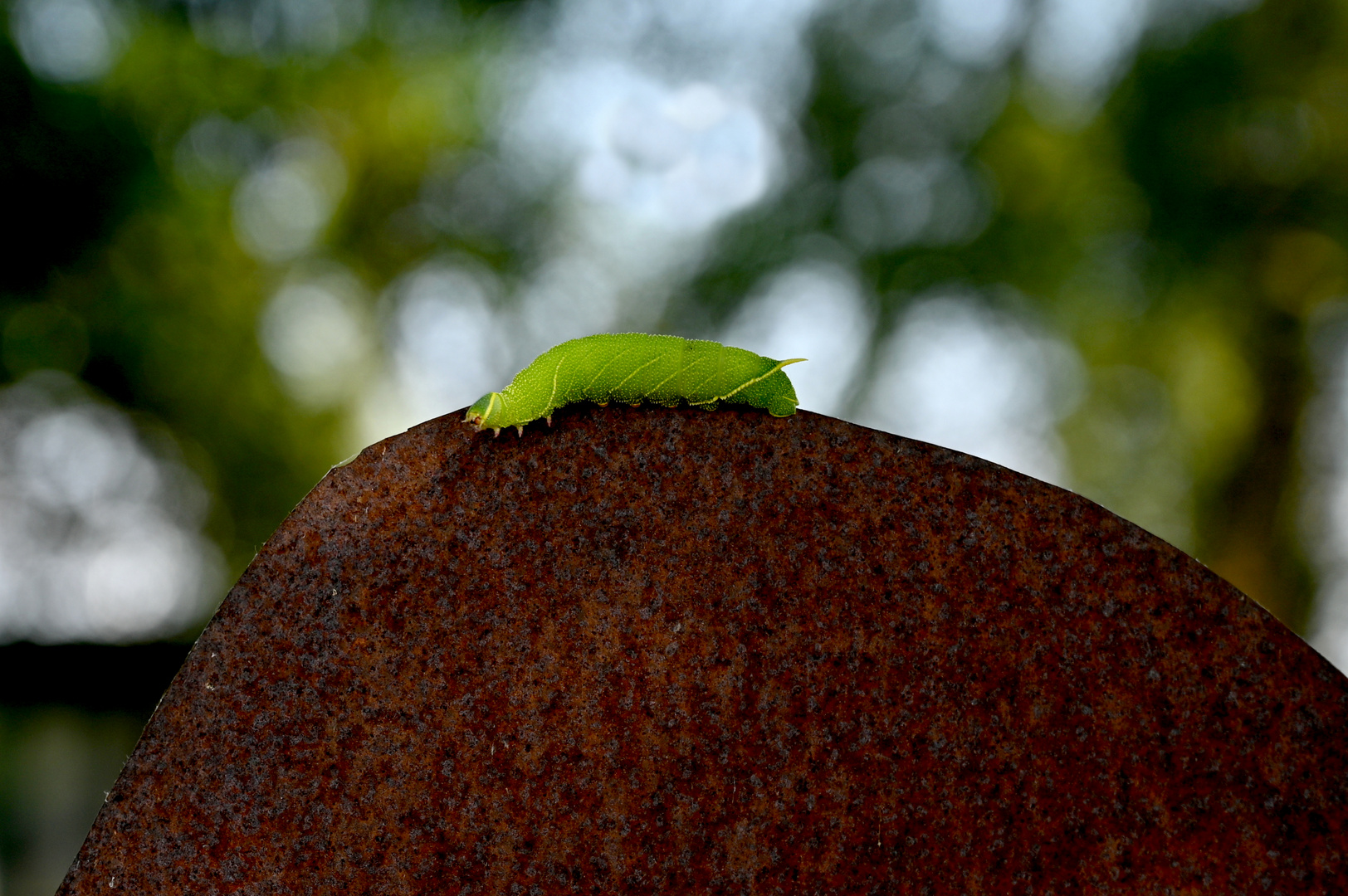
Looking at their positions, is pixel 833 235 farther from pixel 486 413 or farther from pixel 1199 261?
pixel 486 413

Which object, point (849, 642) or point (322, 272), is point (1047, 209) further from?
point (849, 642)

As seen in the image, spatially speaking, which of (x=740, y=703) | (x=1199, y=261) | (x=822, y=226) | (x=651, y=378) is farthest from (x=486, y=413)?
(x=822, y=226)

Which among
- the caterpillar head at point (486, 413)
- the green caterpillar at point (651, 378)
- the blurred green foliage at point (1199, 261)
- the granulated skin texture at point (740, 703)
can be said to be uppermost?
the blurred green foliage at point (1199, 261)

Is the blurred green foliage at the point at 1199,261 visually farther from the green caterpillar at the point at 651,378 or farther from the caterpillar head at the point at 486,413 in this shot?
the caterpillar head at the point at 486,413

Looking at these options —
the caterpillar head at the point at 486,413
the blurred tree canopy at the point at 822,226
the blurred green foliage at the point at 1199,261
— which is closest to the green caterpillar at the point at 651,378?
the caterpillar head at the point at 486,413

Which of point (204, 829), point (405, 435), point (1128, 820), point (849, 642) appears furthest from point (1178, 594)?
point (204, 829)

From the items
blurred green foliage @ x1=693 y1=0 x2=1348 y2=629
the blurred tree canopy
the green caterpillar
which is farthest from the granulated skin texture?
the blurred tree canopy
